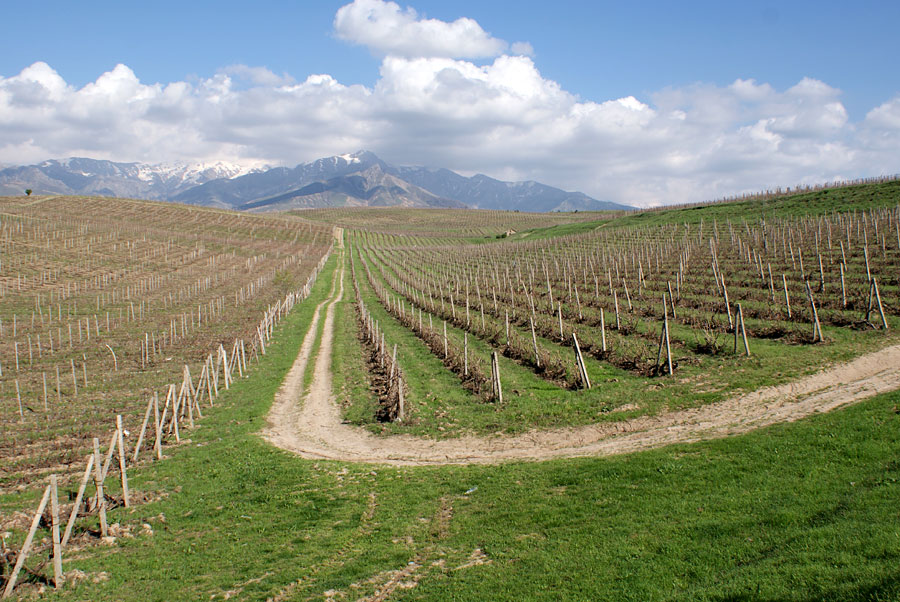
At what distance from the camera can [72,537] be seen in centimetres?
1129

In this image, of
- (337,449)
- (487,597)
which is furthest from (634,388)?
(487,597)

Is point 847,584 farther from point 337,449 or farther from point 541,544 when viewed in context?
point 337,449

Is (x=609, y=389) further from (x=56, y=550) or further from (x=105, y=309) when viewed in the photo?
(x=105, y=309)

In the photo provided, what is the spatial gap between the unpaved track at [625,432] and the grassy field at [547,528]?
97 cm

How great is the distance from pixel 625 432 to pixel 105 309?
46368 mm

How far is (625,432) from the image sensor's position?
16.0 m

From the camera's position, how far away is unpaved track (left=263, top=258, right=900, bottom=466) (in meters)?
14.9

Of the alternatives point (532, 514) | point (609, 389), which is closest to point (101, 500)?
point (532, 514)

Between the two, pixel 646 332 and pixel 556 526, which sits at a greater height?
pixel 646 332

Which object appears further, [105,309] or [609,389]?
[105,309]

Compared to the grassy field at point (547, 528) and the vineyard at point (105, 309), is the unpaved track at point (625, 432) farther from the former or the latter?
the vineyard at point (105, 309)

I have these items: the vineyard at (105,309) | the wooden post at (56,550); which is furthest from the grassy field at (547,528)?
the vineyard at (105,309)

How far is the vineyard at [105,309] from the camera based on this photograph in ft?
66.0

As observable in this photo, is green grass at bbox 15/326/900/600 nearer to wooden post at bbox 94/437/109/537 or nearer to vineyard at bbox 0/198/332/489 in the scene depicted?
wooden post at bbox 94/437/109/537
